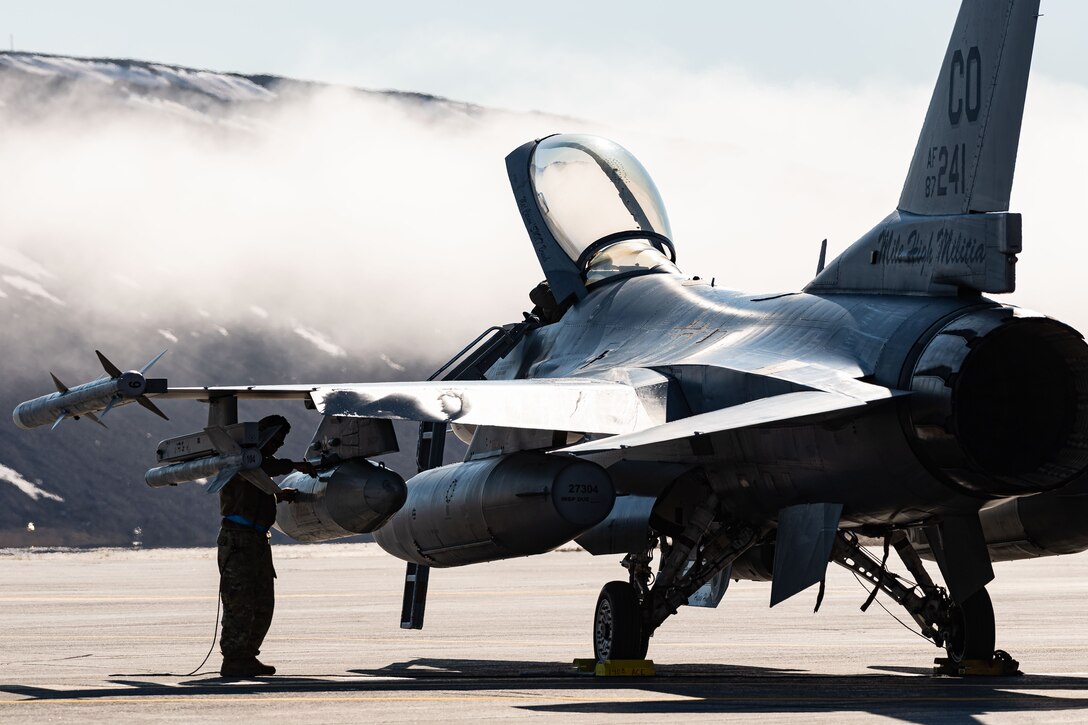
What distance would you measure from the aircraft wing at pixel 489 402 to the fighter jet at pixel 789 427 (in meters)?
0.03

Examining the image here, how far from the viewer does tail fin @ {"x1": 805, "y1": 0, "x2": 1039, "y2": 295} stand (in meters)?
12.8

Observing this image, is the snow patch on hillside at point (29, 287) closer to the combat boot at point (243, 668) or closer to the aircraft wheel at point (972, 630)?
the combat boot at point (243, 668)

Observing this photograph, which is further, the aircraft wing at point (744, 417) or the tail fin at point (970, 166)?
the tail fin at point (970, 166)

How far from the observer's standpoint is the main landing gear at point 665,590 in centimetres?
1462

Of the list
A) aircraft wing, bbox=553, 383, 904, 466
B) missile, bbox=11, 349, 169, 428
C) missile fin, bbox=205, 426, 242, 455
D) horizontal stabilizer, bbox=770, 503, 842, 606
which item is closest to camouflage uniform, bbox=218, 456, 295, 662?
missile fin, bbox=205, 426, 242, 455

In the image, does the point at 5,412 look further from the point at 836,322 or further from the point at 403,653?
the point at 836,322

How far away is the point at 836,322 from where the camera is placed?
13688 millimetres

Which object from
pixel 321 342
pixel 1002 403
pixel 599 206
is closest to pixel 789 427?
pixel 1002 403

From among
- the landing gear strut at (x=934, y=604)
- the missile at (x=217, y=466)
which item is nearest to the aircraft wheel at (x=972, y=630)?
the landing gear strut at (x=934, y=604)

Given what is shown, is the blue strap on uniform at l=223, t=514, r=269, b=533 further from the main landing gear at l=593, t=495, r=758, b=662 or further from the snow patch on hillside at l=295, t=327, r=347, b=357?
the snow patch on hillside at l=295, t=327, r=347, b=357

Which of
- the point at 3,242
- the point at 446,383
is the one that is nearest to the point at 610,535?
the point at 446,383

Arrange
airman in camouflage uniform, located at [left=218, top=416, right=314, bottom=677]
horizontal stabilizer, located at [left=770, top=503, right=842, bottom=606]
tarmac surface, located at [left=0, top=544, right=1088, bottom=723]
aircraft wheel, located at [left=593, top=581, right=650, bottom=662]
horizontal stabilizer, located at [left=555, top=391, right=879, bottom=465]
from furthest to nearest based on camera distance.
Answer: aircraft wheel, located at [left=593, top=581, right=650, bottom=662] → airman in camouflage uniform, located at [left=218, top=416, right=314, bottom=677] → horizontal stabilizer, located at [left=770, top=503, right=842, bottom=606] → horizontal stabilizer, located at [left=555, top=391, right=879, bottom=465] → tarmac surface, located at [left=0, top=544, right=1088, bottom=723]

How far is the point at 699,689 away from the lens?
13016mm

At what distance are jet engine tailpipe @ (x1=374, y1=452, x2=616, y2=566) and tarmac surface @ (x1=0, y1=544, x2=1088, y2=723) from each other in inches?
45.0
